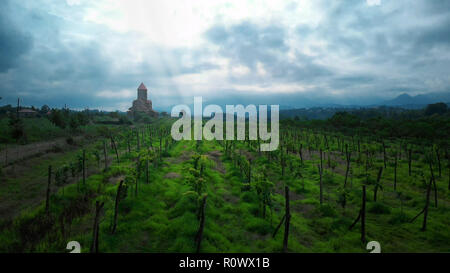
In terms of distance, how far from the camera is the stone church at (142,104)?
365 ft

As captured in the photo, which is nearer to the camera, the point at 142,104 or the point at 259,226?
the point at 259,226

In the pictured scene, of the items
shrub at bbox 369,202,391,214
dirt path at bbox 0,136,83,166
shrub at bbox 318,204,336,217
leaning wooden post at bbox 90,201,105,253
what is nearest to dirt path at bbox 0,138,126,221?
dirt path at bbox 0,136,83,166

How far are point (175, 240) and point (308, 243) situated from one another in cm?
516

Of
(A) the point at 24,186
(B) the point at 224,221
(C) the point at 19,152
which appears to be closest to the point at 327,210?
(B) the point at 224,221

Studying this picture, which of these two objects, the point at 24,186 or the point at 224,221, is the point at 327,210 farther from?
→ the point at 24,186

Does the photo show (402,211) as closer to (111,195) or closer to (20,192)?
(111,195)

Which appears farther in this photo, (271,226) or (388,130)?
(388,130)

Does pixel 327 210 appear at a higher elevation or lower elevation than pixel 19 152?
lower

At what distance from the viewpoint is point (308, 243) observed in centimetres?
904

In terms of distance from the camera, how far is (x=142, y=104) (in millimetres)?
117750
